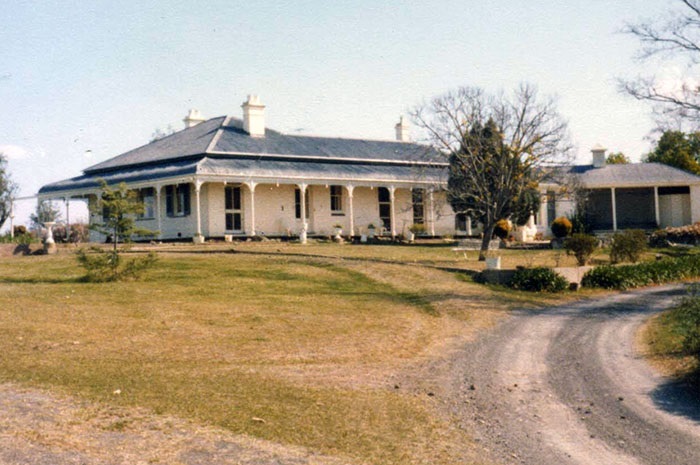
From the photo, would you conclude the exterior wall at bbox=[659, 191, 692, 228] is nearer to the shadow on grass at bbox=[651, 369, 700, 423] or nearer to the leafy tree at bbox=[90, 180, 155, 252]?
the leafy tree at bbox=[90, 180, 155, 252]

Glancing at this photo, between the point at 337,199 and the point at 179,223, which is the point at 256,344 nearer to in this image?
the point at 179,223

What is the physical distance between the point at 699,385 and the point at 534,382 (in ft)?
7.61

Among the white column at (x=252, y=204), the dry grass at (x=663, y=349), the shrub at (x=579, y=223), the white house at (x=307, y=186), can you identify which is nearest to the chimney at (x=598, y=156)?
the white house at (x=307, y=186)

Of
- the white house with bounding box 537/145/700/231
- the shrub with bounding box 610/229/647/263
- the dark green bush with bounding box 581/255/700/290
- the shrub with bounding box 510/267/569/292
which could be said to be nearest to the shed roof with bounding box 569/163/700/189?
the white house with bounding box 537/145/700/231

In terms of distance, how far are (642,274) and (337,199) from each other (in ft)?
61.9

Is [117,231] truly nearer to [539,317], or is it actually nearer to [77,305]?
[77,305]

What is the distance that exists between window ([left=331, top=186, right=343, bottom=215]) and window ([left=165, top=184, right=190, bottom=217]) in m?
7.81

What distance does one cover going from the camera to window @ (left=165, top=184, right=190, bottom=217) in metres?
35.8

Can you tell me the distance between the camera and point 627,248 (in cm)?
2720

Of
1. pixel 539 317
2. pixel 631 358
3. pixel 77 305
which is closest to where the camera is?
pixel 631 358

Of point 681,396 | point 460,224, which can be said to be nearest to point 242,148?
point 460,224

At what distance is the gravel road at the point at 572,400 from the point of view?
820cm

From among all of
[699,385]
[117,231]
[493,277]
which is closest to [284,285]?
[117,231]

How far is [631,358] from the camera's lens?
13102mm
